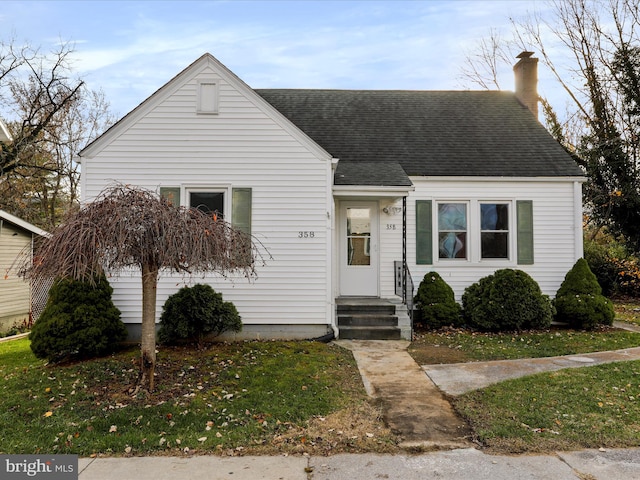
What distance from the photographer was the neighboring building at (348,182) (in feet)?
26.1

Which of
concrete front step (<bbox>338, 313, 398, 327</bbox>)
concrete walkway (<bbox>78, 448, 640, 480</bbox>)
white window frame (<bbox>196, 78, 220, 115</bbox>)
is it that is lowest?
concrete walkway (<bbox>78, 448, 640, 480</bbox>)

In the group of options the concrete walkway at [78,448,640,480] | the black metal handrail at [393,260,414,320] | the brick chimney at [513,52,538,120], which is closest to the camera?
the concrete walkway at [78,448,640,480]

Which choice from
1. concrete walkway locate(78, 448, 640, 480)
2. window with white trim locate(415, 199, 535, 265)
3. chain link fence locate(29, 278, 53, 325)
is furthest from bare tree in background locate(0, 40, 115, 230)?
concrete walkway locate(78, 448, 640, 480)

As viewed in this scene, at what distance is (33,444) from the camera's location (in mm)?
3795

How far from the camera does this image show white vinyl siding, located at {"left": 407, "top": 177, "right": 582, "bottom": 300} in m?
9.67

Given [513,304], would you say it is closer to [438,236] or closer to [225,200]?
[438,236]

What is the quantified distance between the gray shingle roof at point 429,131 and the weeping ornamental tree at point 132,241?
4.51 m

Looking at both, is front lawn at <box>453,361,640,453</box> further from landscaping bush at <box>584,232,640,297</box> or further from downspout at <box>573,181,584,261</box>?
landscaping bush at <box>584,232,640,297</box>

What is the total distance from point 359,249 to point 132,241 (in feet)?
19.9

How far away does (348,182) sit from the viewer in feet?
27.9

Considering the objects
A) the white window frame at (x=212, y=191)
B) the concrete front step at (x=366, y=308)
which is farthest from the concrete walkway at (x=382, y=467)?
the white window frame at (x=212, y=191)

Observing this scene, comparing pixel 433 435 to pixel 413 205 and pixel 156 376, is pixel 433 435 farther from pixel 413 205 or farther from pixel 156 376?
pixel 413 205

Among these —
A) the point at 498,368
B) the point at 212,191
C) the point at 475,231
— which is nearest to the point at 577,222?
the point at 475,231

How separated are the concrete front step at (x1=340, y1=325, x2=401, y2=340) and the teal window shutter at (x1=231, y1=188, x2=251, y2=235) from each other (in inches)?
112
